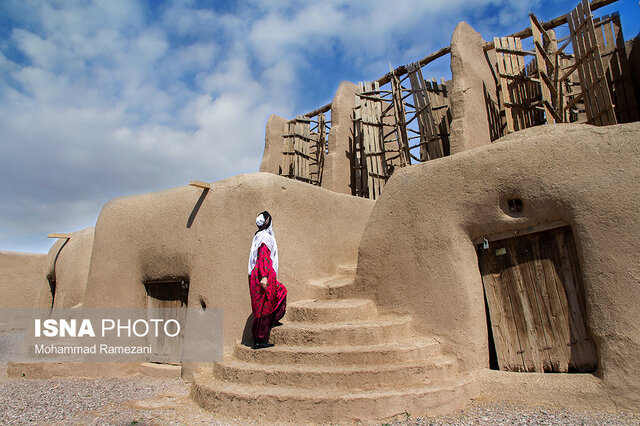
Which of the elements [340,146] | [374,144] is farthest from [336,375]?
[340,146]

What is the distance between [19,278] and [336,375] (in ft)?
50.9

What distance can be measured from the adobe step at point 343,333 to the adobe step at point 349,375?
0.42 m

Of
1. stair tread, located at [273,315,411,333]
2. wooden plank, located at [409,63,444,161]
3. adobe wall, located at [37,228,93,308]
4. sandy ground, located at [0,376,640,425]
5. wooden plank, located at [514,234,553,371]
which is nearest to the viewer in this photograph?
sandy ground, located at [0,376,640,425]

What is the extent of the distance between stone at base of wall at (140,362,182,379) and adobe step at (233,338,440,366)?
265 cm

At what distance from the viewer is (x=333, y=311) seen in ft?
18.1

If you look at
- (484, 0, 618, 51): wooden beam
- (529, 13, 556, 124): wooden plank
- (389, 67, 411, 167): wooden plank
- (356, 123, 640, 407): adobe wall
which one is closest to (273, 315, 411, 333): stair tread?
(356, 123, 640, 407): adobe wall

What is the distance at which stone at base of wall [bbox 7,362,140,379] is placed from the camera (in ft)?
23.6

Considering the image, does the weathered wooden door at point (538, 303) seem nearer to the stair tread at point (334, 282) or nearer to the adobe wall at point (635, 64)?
the stair tread at point (334, 282)

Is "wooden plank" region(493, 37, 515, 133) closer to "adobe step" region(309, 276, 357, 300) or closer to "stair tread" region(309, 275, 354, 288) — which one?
"stair tread" region(309, 275, 354, 288)

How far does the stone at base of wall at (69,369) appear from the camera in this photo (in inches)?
283

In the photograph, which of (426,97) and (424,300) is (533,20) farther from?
(424,300)

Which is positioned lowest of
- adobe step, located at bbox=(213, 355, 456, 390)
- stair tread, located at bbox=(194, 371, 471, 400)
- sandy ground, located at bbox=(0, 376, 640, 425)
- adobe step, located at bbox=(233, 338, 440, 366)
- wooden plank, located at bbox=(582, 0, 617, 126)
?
sandy ground, located at bbox=(0, 376, 640, 425)

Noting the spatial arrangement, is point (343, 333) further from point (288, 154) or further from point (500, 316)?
point (288, 154)

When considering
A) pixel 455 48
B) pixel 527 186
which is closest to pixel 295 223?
pixel 527 186
